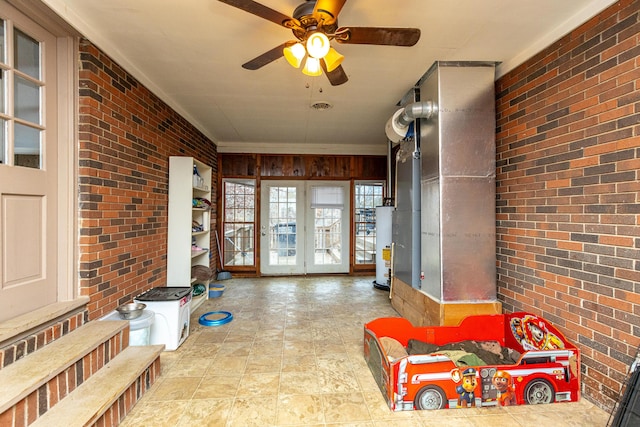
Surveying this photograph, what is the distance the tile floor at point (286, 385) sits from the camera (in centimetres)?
179

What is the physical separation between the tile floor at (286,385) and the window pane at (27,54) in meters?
2.30

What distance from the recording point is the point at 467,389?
6.23 feet

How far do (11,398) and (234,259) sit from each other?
14.8 feet

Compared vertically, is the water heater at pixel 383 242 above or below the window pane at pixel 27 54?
below

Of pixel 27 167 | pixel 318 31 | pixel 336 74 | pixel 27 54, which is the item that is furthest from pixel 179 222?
pixel 318 31

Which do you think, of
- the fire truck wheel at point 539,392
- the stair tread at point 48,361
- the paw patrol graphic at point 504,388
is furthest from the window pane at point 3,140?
the fire truck wheel at point 539,392

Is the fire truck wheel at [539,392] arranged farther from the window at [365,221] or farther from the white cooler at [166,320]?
the window at [365,221]

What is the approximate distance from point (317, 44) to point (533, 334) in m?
2.56


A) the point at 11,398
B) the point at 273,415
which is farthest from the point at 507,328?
the point at 11,398

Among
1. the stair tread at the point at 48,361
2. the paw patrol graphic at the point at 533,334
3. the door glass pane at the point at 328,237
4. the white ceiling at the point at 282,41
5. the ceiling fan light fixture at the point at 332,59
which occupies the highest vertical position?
the white ceiling at the point at 282,41

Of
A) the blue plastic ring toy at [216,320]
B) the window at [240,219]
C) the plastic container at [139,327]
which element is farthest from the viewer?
the window at [240,219]

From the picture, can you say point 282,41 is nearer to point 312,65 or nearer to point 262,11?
point 312,65

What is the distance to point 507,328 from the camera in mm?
2494

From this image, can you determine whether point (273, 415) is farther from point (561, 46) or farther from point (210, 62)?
point (561, 46)
